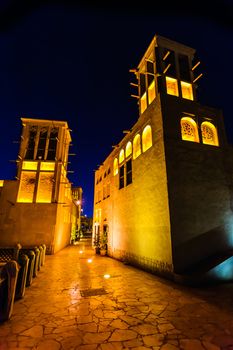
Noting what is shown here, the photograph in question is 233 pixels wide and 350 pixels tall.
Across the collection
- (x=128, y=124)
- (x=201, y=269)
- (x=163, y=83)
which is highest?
(x=128, y=124)

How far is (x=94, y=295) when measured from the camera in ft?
21.0

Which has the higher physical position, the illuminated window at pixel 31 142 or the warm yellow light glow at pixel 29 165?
the illuminated window at pixel 31 142

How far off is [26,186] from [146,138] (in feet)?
42.3

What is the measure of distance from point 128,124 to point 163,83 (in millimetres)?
36882

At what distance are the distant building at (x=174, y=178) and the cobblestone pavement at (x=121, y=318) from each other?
2.08m

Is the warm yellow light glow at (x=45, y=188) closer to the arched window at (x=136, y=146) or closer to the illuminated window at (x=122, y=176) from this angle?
the illuminated window at (x=122, y=176)

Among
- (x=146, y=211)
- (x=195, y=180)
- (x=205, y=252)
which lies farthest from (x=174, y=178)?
(x=205, y=252)

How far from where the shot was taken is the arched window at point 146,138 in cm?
1176

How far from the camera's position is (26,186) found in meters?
18.2

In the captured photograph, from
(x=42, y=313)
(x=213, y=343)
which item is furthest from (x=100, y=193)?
(x=213, y=343)

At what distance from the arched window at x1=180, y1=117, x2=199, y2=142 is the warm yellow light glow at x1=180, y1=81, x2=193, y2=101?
3.28 m

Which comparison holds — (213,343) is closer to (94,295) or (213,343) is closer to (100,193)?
(94,295)

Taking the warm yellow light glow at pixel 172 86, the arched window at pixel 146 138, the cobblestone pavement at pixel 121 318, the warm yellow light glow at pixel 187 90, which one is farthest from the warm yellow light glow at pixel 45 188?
the warm yellow light glow at pixel 187 90

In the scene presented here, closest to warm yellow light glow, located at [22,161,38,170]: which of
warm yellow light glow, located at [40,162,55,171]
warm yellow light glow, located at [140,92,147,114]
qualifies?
warm yellow light glow, located at [40,162,55,171]
